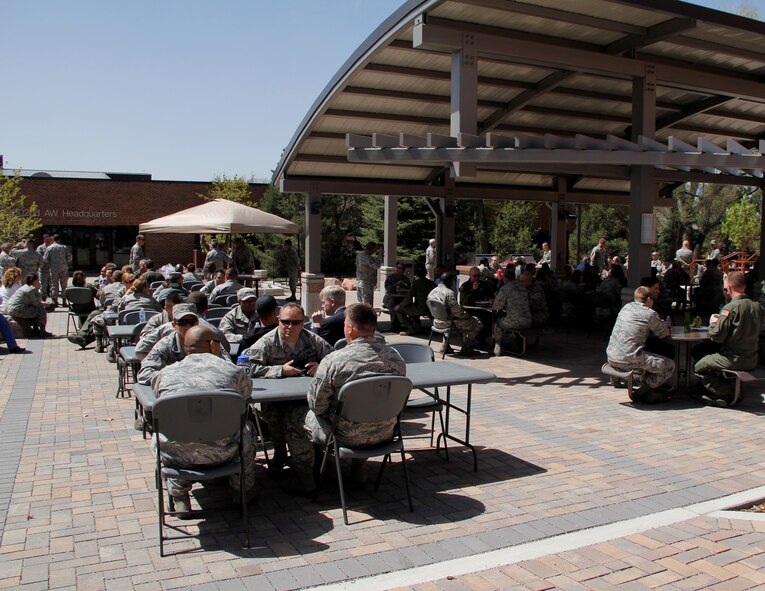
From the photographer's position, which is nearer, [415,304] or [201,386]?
[201,386]

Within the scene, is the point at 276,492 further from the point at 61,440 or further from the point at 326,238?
the point at 326,238

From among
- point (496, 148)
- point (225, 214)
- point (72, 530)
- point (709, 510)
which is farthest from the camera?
point (225, 214)

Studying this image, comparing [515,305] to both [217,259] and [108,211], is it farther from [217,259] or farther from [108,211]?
[108,211]

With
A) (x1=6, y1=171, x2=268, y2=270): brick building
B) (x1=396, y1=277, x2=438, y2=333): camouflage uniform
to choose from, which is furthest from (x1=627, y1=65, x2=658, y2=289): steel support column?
(x1=6, y1=171, x2=268, y2=270): brick building

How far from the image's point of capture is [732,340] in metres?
7.62

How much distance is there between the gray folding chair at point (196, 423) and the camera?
3.98 metres

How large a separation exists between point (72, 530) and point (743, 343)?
6744 mm

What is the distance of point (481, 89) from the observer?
1294 centimetres

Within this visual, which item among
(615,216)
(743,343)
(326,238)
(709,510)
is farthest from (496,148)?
(615,216)

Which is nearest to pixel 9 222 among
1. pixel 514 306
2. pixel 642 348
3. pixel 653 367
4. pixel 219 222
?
pixel 219 222

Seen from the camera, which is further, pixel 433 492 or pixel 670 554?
pixel 433 492

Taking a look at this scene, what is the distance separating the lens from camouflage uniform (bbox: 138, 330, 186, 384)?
5.29m

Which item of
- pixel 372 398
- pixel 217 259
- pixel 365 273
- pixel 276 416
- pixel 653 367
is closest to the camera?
pixel 372 398

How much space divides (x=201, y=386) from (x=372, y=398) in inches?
42.3
